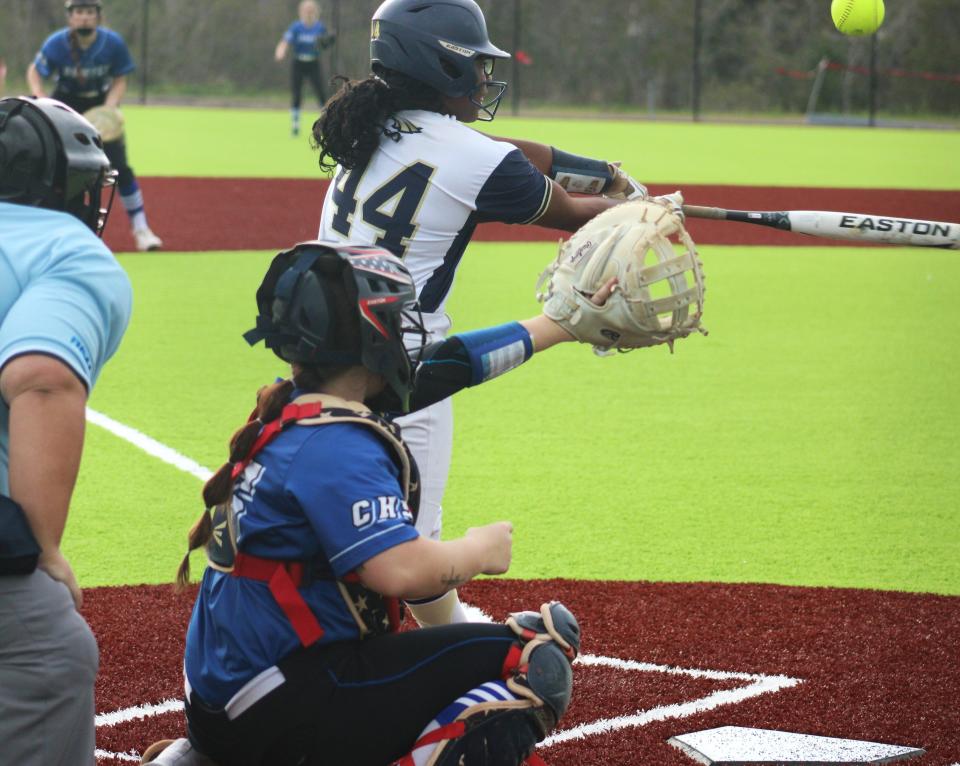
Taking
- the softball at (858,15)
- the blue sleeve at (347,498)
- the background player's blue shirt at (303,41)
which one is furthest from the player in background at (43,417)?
the background player's blue shirt at (303,41)

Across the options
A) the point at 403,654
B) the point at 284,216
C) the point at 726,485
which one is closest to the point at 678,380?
the point at 726,485

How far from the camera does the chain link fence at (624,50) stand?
1475 inches

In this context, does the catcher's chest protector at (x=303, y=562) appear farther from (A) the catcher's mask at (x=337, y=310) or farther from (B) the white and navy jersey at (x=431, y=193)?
(B) the white and navy jersey at (x=431, y=193)

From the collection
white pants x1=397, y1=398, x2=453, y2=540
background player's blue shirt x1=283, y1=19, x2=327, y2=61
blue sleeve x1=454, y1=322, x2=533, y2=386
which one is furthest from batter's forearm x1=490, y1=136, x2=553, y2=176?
background player's blue shirt x1=283, y1=19, x2=327, y2=61

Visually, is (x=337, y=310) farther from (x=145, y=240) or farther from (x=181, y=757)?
(x=145, y=240)

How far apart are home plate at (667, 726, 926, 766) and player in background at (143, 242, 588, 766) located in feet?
3.36

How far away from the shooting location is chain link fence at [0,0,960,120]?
37469mm

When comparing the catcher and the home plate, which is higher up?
the catcher

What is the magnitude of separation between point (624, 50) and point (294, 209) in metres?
25.3

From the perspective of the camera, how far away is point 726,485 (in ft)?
21.6

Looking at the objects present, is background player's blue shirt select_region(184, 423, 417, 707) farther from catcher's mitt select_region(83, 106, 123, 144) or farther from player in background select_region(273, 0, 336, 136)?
player in background select_region(273, 0, 336, 136)

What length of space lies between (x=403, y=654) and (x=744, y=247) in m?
12.5

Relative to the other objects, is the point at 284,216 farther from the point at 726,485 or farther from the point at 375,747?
the point at 375,747

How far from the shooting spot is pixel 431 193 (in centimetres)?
398
